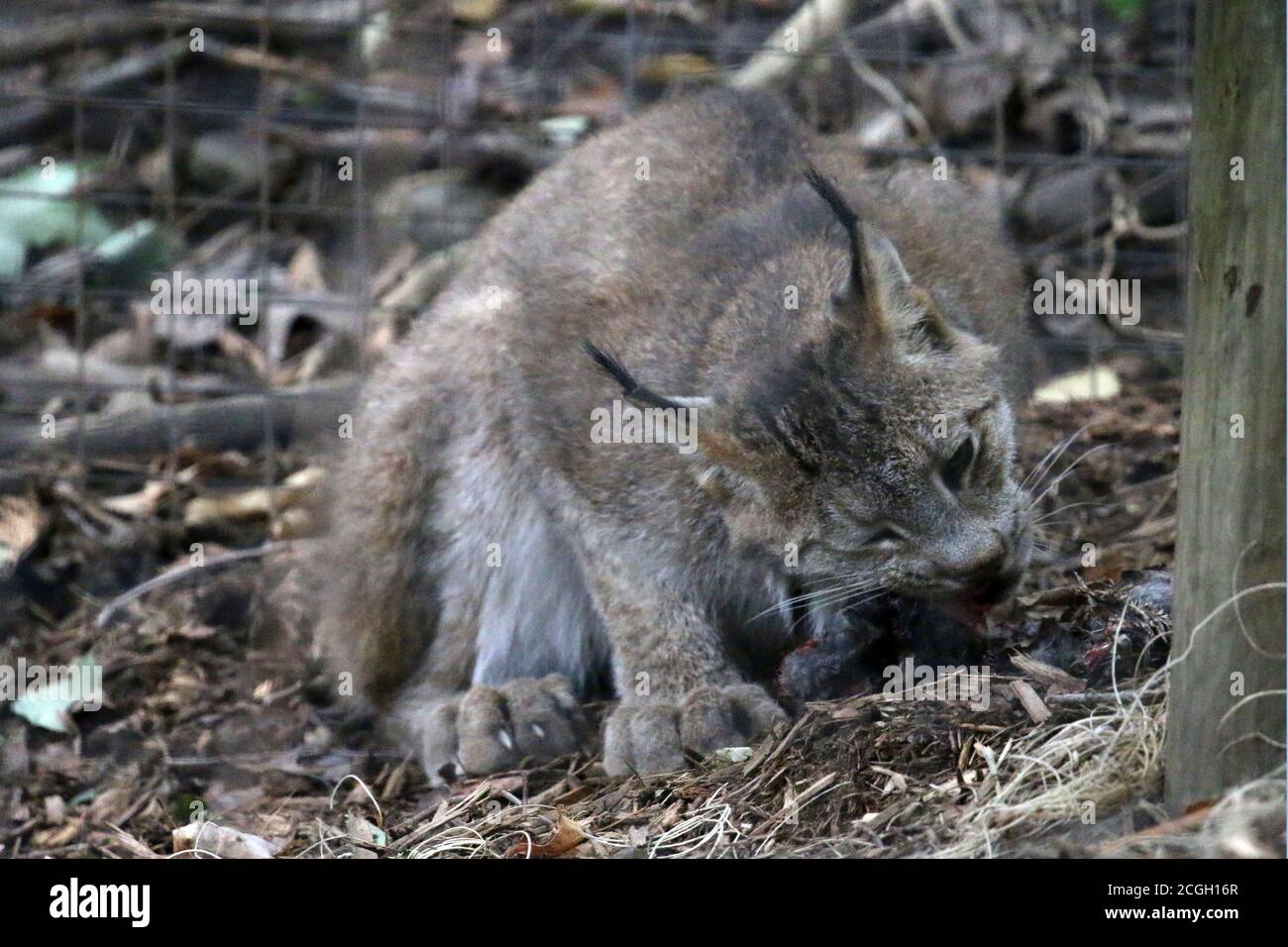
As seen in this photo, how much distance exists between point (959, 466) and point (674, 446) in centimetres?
83

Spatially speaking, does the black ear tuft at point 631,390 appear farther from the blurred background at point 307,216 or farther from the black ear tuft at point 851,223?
the blurred background at point 307,216

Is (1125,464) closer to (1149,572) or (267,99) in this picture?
(1149,572)

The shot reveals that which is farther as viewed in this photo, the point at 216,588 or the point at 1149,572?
the point at 216,588

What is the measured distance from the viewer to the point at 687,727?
4707 mm

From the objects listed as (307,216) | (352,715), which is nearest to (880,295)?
(352,715)

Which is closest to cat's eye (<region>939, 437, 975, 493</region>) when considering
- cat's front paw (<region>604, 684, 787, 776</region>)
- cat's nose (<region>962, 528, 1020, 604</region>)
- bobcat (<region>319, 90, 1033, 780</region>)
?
bobcat (<region>319, 90, 1033, 780</region>)

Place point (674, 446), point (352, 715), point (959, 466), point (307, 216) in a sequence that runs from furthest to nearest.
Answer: point (307, 216)
point (352, 715)
point (674, 446)
point (959, 466)

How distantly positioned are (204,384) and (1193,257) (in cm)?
508

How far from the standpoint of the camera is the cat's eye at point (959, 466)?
14.1 ft

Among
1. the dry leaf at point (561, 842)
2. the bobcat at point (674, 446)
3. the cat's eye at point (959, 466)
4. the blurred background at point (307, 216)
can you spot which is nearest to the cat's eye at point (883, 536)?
the bobcat at point (674, 446)

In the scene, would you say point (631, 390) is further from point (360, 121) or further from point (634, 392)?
point (360, 121)

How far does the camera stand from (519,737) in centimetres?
502
